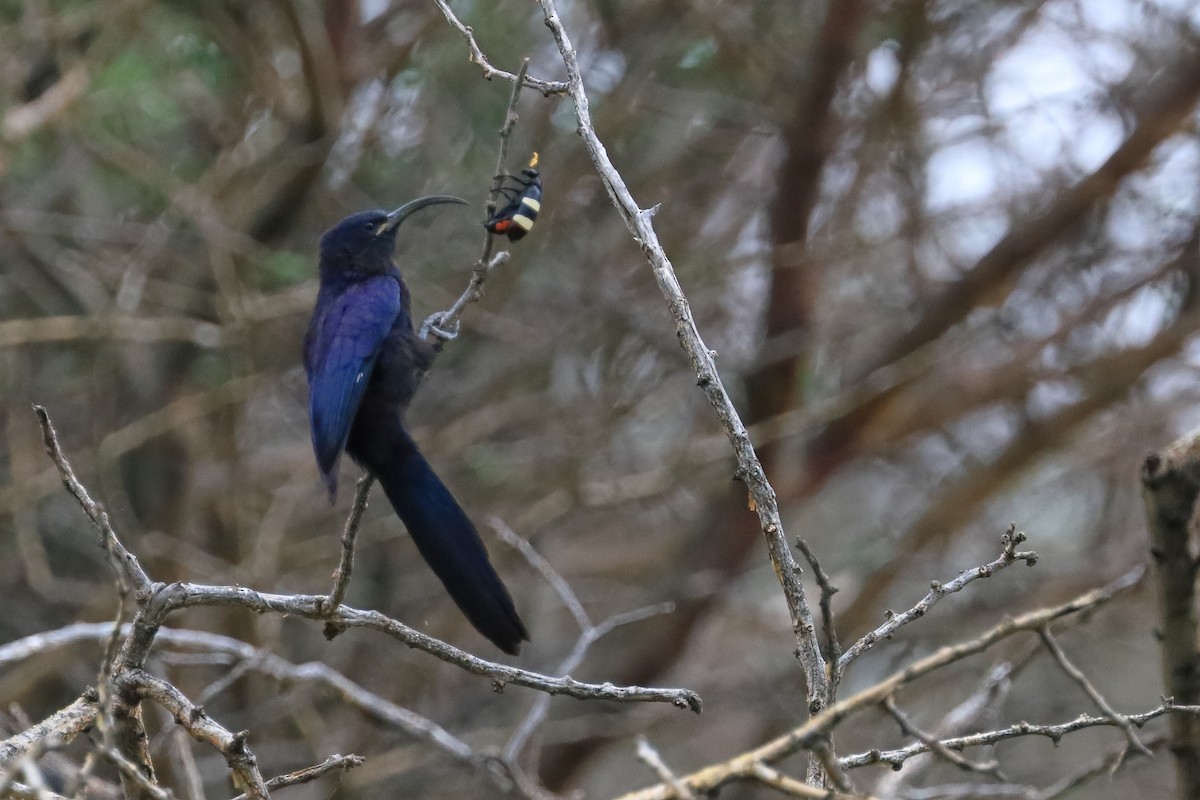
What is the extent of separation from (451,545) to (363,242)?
145 cm

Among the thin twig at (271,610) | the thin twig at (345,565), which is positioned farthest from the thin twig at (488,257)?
the thin twig at (271,610)

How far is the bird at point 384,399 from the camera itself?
150 inches

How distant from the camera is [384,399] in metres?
4.34

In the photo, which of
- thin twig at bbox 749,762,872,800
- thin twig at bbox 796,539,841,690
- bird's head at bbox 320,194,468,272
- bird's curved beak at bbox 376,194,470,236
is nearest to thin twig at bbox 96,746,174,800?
thin twig at bbox 749,762,872,800

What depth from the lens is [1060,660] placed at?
184cm

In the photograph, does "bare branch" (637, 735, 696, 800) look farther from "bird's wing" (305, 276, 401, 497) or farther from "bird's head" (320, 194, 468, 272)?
"bird's head" (320, 194, 468, 272)

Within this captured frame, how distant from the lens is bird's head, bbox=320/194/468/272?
4.84m

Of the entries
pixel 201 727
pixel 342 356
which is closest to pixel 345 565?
pixel 201 727

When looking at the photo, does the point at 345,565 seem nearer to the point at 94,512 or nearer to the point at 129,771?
the point at 94,512

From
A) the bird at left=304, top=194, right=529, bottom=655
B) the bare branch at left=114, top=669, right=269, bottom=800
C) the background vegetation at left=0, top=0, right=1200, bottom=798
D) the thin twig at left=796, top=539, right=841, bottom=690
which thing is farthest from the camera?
the background vegetation at left=0, top=0, right=1200, bottom=798

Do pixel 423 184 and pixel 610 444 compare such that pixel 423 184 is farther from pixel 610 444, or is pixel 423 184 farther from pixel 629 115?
pixel 610 444

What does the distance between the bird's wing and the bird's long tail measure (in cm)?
18

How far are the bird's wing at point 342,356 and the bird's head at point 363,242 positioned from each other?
12cm

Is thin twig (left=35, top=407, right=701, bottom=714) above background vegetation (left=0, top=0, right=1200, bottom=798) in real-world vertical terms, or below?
below
